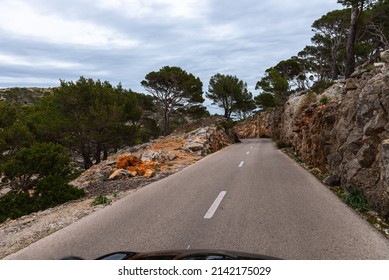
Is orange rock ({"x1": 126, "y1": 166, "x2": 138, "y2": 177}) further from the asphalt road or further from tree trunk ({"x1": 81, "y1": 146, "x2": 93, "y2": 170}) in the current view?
tree trunk ({"x1": 81, "y1": 146, "x2": 93, "y2": 170})

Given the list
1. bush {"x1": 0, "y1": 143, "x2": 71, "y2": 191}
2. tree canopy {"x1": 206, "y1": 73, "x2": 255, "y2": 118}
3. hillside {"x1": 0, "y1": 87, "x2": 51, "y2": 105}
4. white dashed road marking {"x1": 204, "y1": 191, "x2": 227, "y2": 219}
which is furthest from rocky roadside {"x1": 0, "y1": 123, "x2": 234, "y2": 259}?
hillside {"x1": 0, "y1": 87, "x2": 51, "y2": 105}

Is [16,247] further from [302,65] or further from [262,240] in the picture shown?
[302,65]

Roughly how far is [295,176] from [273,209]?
495cm

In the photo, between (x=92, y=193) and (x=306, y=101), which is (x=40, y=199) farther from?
(x=306, y=101)

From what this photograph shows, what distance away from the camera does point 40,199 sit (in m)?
11.7

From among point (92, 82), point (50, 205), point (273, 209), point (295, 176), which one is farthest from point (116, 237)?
point (92, 82)

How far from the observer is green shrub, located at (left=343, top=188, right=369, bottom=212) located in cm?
698

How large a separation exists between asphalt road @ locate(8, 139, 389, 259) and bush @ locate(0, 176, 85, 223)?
11.2 feet

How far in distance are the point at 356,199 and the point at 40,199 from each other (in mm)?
11134

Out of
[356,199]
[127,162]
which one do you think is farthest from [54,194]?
[356,199]

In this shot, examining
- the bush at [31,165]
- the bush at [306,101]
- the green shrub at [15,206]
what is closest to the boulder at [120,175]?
the green shrub at [15,206]

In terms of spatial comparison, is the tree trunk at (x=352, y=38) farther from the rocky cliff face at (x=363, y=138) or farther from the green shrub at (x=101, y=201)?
the green shrub at (x=101, y=201)

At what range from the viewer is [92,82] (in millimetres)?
26797
